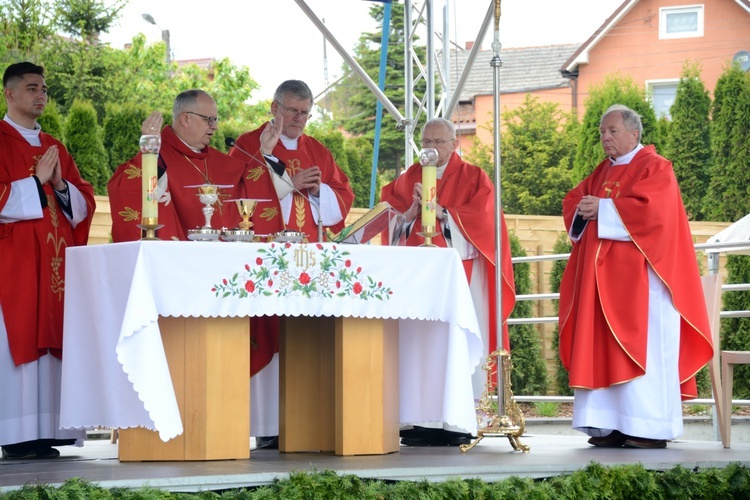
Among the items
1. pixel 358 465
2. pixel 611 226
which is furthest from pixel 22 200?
pixel 611 226

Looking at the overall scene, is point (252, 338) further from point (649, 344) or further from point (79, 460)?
point (649, 344)

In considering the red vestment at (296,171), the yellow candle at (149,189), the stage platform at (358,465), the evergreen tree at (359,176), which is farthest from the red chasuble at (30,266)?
the evergreen tree at (359,176)

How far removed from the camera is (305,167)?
627 centimetres

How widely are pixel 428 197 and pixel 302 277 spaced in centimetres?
72

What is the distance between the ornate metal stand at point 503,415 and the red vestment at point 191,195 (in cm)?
115

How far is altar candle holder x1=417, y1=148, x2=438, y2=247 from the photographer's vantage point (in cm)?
491

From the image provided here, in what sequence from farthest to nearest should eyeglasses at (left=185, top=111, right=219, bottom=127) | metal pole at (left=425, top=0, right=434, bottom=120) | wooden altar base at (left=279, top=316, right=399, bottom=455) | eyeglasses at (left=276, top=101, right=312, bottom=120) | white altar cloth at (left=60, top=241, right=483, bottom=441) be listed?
metal pole at (left=425, top=0, right=434, bottom=120) → eyeglasses at (left=276, top=101, right=312, bottom=120) → eyeglasses at (left=185, top=111, right=219, bottom=127) → wooden altar base at (left=279, top=316, right=399, bottom=455) → white altar cloth at (left=60, top=241, right=483, bottom=441)

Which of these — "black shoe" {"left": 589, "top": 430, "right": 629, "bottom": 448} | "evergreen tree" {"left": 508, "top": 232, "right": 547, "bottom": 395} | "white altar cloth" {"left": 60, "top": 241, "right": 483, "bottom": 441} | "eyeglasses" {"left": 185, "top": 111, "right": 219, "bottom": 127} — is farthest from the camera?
"evergreen tree" {"left": 508, "top": 232, "right": 547, "bottom": 395}

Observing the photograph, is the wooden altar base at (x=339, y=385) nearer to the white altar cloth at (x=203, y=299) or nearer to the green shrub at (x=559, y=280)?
the white altar cloth at (x=203, y=299)

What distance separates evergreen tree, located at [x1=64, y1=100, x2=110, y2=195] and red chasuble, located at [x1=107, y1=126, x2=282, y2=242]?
538cm

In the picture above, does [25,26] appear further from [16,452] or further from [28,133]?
[16,452]

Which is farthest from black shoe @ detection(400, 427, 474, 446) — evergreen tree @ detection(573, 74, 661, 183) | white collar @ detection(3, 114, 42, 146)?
evergreen tree @ detection(573, 74, 661, 183)

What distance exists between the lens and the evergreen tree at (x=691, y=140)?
17.6 m

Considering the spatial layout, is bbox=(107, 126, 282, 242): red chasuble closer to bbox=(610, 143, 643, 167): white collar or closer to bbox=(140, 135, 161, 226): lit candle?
bbox=(140, 135, 161, 226): lit candle
